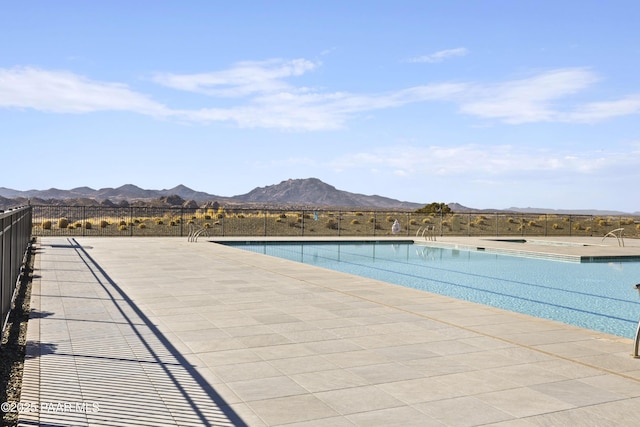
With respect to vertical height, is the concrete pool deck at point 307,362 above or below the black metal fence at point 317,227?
below

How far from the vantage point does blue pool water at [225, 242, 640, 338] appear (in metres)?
10.7

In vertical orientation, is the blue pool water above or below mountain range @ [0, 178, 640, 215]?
below

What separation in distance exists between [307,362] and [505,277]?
1045 centimetres

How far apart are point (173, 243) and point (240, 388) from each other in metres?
16.6

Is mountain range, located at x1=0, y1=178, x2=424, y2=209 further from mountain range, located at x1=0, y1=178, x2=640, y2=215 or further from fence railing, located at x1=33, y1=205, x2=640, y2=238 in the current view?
fence railing, located at x1=33, y1=205, x2=640, y2=238

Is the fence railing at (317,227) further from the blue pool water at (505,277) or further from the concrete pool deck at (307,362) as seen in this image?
the concrete pool deck at (307,362)

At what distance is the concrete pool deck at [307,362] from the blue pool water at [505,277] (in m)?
2.41

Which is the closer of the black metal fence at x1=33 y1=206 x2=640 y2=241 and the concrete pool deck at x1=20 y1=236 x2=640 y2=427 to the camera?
the concrete pool deck at x1=20 y1=236 x2=640 y2=427

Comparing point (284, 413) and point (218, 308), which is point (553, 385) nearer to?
point (284, 413)

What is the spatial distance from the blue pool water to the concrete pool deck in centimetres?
241

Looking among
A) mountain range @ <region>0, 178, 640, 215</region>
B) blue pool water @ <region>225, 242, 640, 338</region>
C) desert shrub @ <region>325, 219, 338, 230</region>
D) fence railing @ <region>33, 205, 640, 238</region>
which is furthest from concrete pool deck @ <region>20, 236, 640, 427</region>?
mountain range @ <region>0, 178, 640, 215</region>

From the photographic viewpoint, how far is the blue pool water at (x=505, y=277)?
10.7 metres

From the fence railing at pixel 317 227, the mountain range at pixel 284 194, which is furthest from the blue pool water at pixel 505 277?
the mountain range at pixel 284 194

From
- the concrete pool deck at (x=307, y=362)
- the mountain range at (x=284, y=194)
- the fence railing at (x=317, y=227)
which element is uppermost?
the mountain range at (x=284, y=194)
